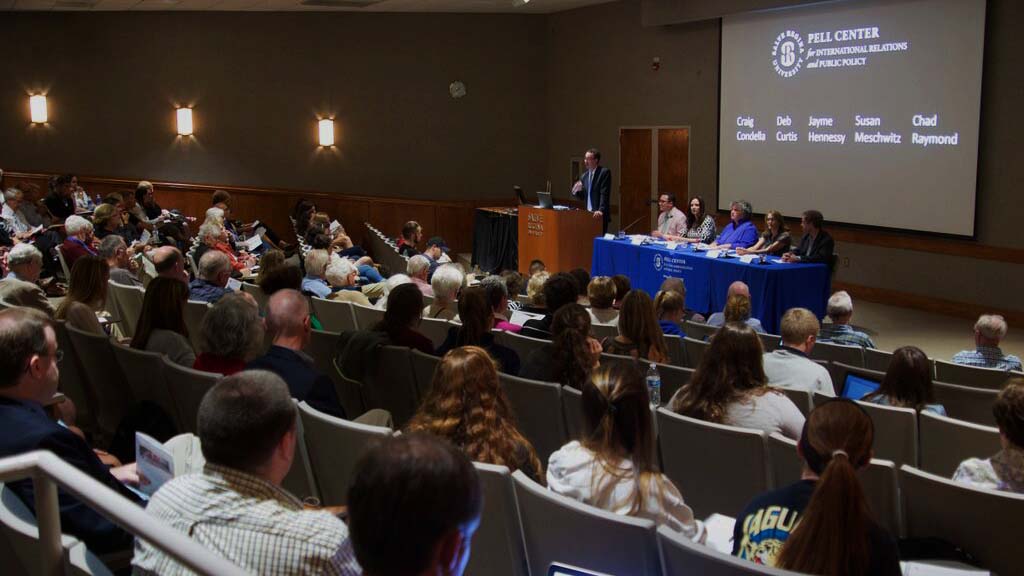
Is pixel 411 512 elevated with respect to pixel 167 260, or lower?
elevated

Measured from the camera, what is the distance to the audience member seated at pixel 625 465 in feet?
8.79

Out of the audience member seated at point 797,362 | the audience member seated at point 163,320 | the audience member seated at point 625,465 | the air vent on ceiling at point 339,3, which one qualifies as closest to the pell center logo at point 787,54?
the air vent on ceiling at point 339,3

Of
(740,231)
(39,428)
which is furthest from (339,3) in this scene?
(39,428)

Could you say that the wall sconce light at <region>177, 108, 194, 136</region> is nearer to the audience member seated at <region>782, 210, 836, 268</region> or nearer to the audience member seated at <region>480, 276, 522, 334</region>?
the audience member seated at <region>782, 210, 836, 268</region>

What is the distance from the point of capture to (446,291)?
6266mm

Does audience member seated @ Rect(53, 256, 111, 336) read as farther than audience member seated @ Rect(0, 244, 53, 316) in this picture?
No

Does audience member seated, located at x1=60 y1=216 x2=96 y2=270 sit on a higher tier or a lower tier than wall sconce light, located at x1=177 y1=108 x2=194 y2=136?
lower

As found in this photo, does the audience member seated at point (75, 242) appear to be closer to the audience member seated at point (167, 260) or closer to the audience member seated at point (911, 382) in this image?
the audience member seated at point (167, 260)

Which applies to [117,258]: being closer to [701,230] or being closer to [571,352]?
[571,352]

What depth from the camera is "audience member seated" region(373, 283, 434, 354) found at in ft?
16.1

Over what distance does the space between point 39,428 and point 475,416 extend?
1.26 metres

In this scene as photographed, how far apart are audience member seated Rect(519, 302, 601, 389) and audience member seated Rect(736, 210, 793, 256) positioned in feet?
18.4

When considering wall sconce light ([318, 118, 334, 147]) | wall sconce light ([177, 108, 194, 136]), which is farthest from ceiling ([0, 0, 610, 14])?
wall sconce light ([318, 118, 334, 147])

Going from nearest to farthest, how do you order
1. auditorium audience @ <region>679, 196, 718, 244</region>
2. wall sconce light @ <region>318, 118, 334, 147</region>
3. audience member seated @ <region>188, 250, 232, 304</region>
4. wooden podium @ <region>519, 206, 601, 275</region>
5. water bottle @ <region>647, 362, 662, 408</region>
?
water bottle @ <region>647, 362, 662, 408</region> < audience member seated @ <region>188, 250, 232, 304</region> < auditorium audience @ <region>679, 196, 718, 244</region> < wooden podium @ <region>519, 206, 601, 275</region> < wall sconce light @ <region>318, 118, 334, 147</region>
